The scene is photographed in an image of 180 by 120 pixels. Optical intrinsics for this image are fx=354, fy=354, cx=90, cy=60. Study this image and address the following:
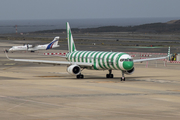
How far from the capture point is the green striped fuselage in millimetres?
43131

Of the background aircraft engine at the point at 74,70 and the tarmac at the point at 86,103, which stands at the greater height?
the background aircraft engine at the point at 74,70

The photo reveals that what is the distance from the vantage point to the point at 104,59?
4575cm

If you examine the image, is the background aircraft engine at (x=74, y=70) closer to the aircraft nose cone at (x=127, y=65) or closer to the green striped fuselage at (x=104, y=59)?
the green striped fuselage at (x=104, y=59)

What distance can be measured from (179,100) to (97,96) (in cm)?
672

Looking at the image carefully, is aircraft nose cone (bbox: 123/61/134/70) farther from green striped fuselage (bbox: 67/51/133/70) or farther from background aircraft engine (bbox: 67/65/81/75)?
background aircraft engine (bbox: 67/65/81/75)

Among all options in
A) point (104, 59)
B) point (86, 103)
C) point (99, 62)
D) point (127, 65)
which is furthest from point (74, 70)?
point (86, 103)

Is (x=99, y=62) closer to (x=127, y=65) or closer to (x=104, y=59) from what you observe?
(x=104, y=59)

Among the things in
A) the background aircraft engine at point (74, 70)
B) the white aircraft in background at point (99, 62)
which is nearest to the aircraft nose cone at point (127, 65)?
the white aircraft in background at point (99, 62)

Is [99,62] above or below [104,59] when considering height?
below

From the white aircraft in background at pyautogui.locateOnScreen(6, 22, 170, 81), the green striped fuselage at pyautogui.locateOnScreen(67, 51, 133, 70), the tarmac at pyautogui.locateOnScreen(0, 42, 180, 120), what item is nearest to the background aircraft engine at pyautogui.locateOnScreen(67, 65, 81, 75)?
the white aircraft in background at pyautogui.locateOnScreen(6, 22, 170, 81)

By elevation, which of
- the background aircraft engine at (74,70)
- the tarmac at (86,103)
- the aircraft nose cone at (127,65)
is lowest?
the tarmac at (86,103)

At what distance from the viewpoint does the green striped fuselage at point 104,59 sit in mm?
43131

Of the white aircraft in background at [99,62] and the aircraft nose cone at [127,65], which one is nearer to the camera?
the aircraft nose cone at [127,65]

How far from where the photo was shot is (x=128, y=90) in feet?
113
